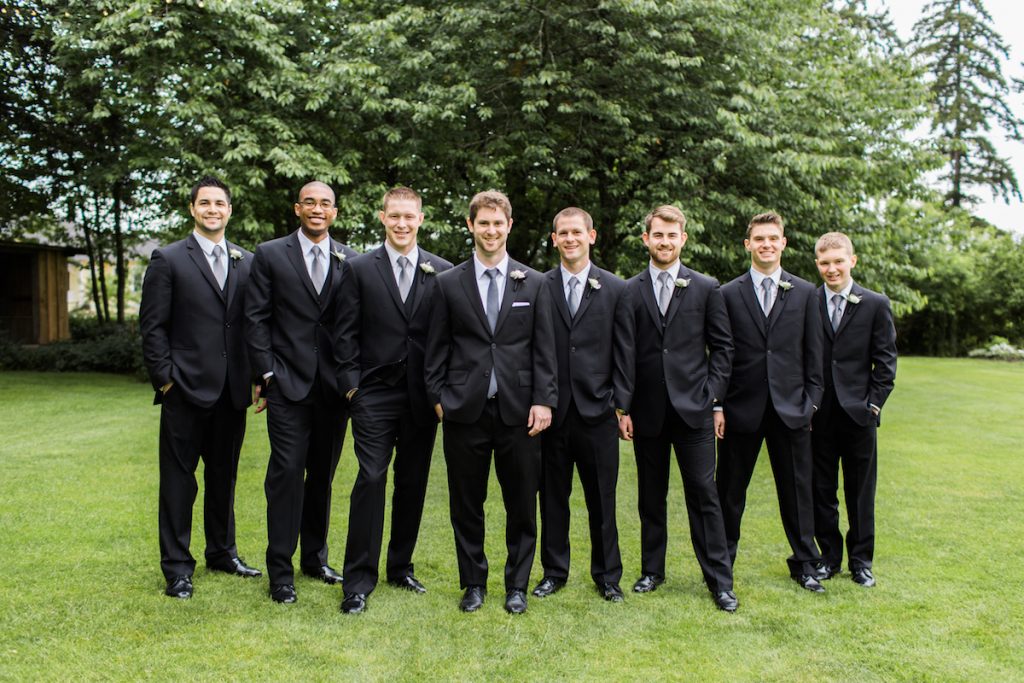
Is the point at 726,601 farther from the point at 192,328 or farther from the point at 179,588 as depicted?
the point at 192,328

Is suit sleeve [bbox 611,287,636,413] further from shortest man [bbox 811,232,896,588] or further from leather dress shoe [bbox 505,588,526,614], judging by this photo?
shortest man [bbox 811,232,896,588]

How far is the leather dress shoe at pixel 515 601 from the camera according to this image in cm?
455

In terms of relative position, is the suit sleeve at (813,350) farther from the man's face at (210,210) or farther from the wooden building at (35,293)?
the wooden building at (35,293)

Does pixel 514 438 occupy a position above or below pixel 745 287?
below

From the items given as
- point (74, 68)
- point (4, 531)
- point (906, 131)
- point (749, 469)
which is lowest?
point (4, 531)

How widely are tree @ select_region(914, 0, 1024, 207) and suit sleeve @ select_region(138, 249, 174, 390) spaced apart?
4118 cm

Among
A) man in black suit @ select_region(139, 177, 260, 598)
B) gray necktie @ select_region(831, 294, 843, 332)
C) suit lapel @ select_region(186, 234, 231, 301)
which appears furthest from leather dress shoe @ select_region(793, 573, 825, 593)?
suit lapel @ select_region(186, 234, 231, 301)

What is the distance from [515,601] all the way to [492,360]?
4.35ft

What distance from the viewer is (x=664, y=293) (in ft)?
15.9

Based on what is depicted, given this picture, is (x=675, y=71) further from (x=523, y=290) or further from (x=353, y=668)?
(x=353, y=668)

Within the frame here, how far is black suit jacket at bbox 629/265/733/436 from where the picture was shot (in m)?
4.78

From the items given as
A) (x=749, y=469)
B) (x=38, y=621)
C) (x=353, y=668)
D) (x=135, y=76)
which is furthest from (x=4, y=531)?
(x=135, y=76)

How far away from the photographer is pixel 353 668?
379 cm

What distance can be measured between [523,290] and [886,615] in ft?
8.61
